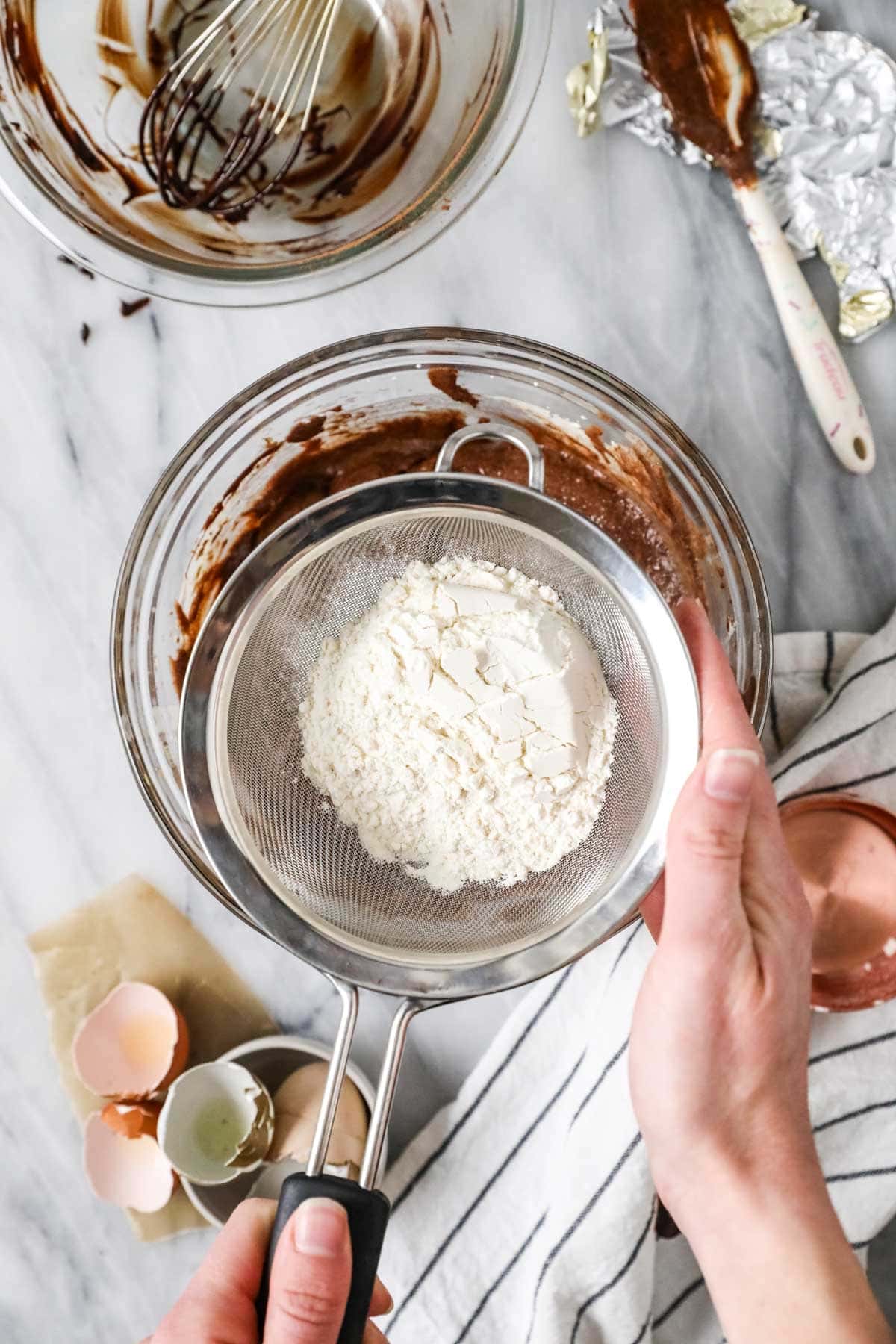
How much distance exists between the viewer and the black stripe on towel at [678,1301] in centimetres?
106

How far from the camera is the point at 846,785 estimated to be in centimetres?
100

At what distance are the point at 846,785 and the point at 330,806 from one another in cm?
50

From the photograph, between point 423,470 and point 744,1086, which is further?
point 423,470

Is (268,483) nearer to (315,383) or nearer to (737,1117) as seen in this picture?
(315,383)

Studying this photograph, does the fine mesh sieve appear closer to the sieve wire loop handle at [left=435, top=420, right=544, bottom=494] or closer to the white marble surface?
the sieve wire loop handle at [left=435, top=420, right=544, bottom=494]

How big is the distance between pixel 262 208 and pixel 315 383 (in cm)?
16

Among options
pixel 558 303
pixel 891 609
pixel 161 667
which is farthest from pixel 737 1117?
pixel 558 303

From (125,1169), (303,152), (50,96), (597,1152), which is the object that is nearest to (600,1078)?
(597,1152)

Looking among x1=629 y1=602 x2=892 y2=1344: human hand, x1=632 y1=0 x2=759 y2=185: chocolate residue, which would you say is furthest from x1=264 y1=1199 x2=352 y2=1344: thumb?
x1=632 y1=0 x2=759 y2=185: chocolate residue

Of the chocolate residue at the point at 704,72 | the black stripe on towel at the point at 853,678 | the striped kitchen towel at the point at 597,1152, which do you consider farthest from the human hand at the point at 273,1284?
the chocolate residue at the point at 704,72

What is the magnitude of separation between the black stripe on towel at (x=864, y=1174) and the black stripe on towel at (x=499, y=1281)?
0.95 feet

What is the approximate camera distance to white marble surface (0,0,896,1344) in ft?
3.33

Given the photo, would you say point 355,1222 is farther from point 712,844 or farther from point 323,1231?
point 712,844

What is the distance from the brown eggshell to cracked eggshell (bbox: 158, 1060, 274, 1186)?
0.08 feet
